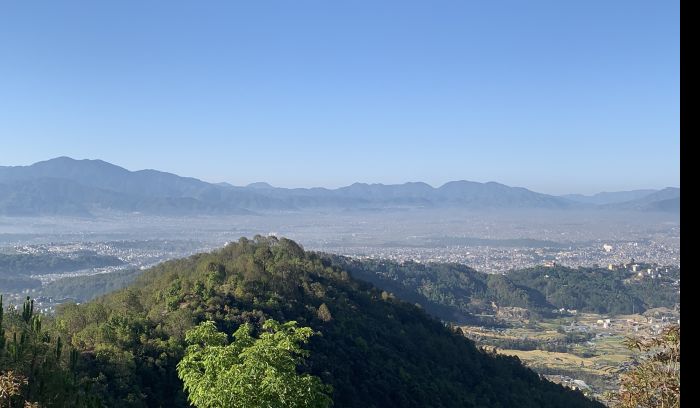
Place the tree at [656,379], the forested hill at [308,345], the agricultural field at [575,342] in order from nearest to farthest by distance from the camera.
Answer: the tree at [656,379] → the forested hill at [308,345] → the agricultural field at [575,342]

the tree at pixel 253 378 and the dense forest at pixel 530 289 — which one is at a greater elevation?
the tree at pixel 253 378

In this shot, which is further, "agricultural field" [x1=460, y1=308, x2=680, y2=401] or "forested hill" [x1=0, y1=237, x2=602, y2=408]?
"agricultural field" [x1=460, y1=308, x2=680, y2=401]

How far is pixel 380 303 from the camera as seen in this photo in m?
34.1

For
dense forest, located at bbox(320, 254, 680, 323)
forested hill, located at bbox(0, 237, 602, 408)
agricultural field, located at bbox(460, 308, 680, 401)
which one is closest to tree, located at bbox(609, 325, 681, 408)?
forested hill, located at bbox(0, 237, 602, 408)

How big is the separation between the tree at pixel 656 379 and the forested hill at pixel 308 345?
28.7 feet

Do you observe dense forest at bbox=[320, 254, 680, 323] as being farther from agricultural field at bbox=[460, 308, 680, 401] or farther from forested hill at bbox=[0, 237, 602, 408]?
forested hill at bbox=[0, 237, 602, 408]

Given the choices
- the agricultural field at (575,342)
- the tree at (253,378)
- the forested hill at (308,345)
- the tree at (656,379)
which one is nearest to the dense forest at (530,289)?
the agricultural field at (575,342)

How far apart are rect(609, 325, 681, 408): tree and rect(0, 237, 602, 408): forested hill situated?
8.74 metres

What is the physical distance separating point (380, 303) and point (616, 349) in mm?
36112

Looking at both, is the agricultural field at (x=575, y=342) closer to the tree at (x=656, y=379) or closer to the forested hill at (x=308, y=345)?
the forested hill at (x=308, y=345)

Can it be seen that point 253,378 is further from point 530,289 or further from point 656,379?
point 530,289

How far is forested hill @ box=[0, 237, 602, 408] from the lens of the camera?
16.2m

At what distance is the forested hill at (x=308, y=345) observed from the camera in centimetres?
1616
